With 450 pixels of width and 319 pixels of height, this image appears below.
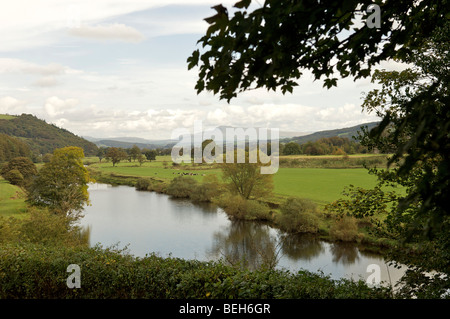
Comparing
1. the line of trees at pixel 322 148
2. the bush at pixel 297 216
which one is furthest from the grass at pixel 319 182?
the bush at pixel 297 216

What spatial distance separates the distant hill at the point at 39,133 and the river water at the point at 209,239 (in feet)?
119

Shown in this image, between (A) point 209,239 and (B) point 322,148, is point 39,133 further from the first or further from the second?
(A) point 209,239

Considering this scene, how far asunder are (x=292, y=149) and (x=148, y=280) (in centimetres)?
5481

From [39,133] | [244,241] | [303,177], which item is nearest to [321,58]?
[244,241]

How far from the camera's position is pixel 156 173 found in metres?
57.0

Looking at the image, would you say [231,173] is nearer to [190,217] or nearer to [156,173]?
[190,217]

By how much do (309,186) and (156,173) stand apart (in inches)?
1101

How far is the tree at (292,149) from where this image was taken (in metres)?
58.1

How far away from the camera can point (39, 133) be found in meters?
68.0

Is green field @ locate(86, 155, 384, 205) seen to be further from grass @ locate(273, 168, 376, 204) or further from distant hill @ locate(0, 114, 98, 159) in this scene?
distant hill @ locate(0, 114, 98, 159)

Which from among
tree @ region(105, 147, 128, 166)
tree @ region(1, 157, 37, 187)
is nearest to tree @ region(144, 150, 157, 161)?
tree @ region(105, 147, 128, 166)

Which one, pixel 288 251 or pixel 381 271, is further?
pixel 288 251

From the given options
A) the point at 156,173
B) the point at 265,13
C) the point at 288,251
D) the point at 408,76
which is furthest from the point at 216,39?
the point at 156,173
